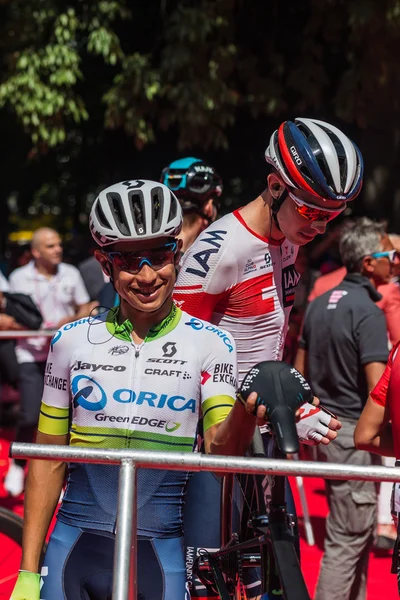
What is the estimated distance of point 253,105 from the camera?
12531mm

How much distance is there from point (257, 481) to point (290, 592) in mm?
867

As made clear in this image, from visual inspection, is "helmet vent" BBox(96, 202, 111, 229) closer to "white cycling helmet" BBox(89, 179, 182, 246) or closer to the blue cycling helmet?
"white cycling helmet" BBox(89, 179, 182, 246)

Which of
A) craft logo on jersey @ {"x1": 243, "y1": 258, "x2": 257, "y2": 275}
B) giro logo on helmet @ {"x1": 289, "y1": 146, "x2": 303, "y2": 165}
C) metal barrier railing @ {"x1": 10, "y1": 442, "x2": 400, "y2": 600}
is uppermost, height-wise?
giro logo on helmet @ {"x1": 289, "y1": 146, "x2": 303, "y2": 165}

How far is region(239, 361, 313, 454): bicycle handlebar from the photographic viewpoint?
89.1 inches

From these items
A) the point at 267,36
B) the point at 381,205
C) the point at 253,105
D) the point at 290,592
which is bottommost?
the point at 290,592

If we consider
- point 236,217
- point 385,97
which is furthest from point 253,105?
point 236,217

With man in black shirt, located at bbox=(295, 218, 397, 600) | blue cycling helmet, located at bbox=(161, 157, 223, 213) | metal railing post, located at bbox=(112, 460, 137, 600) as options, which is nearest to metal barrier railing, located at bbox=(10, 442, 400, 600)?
metal railing post, located at bbox=(112, 460, 137, 600)

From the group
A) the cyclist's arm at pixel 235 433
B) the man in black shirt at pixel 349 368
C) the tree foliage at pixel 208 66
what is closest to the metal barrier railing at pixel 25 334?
the man in black shirt at pixel 349 368

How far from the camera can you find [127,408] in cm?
294

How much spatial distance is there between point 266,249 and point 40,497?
1.29 metres

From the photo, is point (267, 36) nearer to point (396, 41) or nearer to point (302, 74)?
point (302, 74)

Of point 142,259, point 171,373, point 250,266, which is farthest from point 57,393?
point 250,266

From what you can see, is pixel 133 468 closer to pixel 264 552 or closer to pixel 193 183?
pixel 264 552

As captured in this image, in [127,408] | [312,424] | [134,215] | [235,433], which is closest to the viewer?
[312,424]
